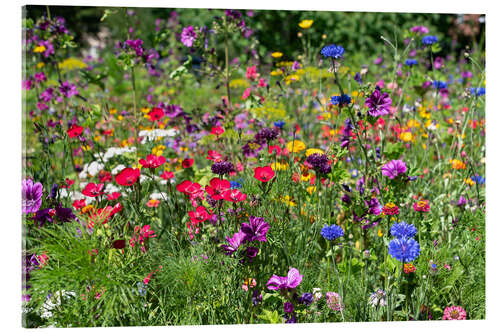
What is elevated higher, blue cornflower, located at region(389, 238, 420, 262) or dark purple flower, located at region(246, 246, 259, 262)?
blue cornflower, located at region(389, 238, 420, 262)

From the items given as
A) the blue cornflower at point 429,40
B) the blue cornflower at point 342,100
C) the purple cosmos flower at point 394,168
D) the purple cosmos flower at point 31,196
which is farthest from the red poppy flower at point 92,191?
the blue cornflower at point 429,40

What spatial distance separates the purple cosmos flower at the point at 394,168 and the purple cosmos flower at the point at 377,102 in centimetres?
20

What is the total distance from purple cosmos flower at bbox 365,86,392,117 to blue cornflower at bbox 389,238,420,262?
453 mm

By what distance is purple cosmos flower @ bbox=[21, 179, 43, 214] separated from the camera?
140 cm

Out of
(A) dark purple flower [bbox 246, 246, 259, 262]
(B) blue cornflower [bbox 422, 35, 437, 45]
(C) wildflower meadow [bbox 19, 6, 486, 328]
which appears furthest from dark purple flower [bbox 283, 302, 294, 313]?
(B) blue cornflower [bbox 422, 35, 437, 45]

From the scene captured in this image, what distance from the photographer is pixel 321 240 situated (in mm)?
1861

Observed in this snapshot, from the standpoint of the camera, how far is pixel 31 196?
4.63ft

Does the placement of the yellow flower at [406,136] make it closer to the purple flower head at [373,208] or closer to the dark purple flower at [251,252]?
the purple flower head at [373,208]

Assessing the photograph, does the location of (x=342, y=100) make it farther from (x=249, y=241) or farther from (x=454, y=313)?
(x=454, y=313)

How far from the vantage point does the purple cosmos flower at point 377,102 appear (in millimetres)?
1494

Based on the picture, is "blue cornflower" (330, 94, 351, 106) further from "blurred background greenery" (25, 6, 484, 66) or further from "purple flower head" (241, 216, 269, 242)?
"blurred background greenery" (25, 6, 484, 66)

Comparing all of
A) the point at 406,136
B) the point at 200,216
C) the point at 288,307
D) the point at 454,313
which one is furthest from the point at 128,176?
the point at 406,136

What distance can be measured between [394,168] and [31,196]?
1.20m

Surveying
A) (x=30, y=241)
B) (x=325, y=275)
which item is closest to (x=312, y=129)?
(x=325, y=275)
